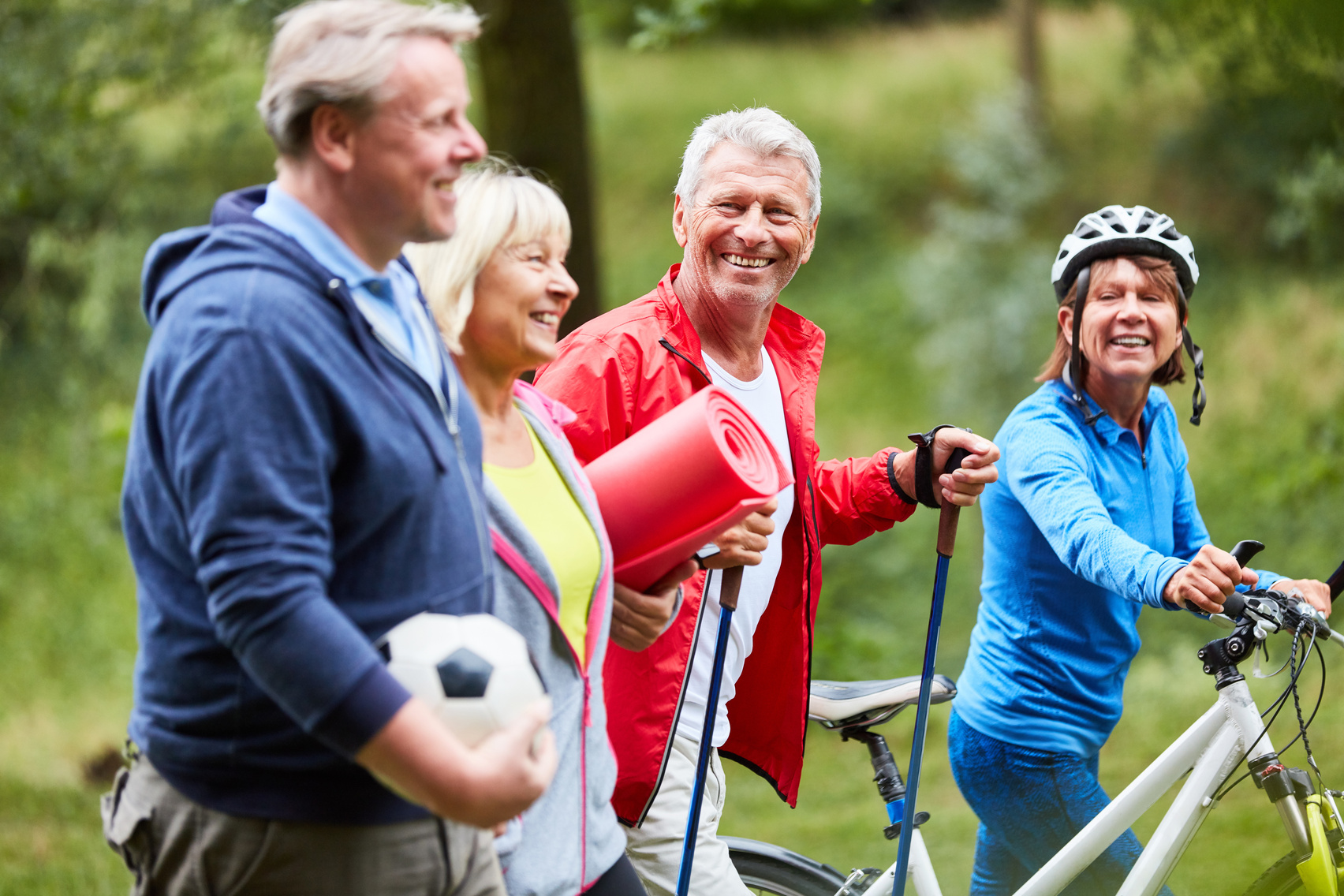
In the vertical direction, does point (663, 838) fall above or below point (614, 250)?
below

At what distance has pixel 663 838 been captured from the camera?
276cm

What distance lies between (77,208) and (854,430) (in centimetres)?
782

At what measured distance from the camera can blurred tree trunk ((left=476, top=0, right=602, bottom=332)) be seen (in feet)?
19.1

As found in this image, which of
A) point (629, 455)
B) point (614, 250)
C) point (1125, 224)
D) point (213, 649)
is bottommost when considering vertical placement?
point (213, 649)

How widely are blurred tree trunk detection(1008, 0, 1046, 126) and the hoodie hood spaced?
Answer: 1594 centimetres

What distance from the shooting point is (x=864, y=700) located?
317 centimetres

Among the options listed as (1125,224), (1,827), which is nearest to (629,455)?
(1125,224)

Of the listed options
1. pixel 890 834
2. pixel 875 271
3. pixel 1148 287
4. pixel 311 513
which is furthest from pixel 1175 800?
pixel 875 271

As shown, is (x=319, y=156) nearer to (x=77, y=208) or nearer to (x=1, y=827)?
(x=1, y=827)

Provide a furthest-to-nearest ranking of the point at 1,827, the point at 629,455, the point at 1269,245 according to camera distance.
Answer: the point at 1269,245 → the point at 1,827 → the point at 629,455

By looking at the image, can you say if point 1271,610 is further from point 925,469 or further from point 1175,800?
point 925,469

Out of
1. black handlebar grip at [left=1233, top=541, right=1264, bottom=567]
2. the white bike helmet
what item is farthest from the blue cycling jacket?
black handlebar grip at [left=1233, top=541, right=1264, bottom=567]

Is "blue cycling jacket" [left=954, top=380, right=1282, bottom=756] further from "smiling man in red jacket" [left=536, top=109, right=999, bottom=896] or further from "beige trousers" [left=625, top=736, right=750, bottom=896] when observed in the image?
"beige trousers" [left=625, top=736, right=750, bottom=896]

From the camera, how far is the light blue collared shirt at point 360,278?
1614 mm
